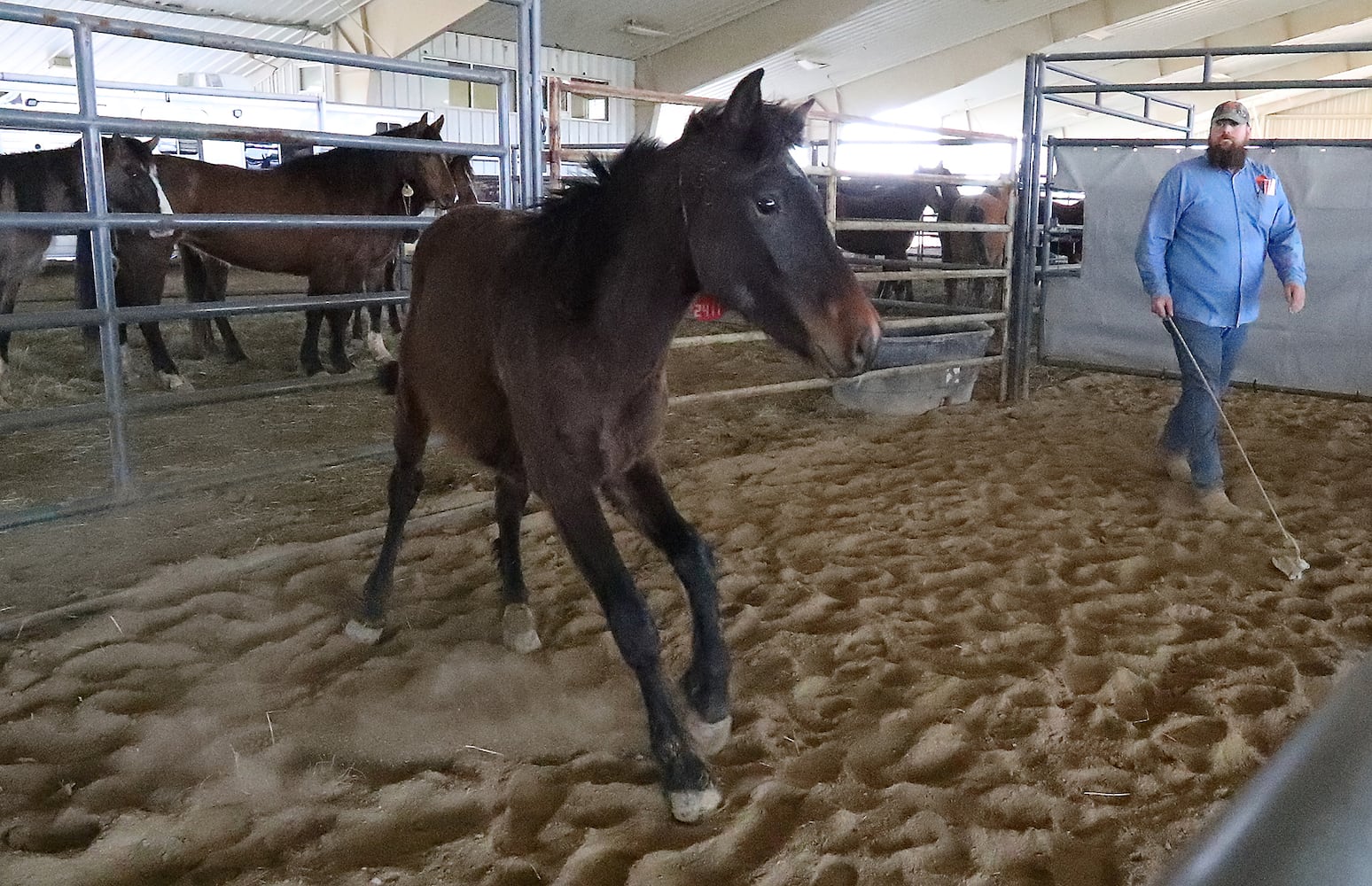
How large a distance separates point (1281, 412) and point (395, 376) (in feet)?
→ 18.4

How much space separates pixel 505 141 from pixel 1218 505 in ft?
11.7

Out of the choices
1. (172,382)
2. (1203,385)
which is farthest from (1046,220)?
(172,382)

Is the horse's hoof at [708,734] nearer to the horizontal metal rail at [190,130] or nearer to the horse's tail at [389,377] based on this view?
the horse's tail at [389,377]

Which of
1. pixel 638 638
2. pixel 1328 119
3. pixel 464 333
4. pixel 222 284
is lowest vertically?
pixel 638 638

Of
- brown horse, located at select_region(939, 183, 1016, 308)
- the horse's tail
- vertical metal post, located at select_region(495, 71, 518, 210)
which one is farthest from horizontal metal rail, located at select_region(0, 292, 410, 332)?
brown horse, located at select_region(939, 183, 1016, 308)

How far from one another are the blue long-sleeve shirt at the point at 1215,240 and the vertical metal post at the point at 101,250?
4314 mm

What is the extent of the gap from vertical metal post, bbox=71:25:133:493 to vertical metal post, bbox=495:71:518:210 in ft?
4.99

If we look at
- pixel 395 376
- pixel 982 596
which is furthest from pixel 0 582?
pixel 982 596

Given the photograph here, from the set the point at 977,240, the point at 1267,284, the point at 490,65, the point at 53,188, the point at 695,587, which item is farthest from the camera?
the point at 490,65

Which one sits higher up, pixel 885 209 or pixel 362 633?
pixel 885 209

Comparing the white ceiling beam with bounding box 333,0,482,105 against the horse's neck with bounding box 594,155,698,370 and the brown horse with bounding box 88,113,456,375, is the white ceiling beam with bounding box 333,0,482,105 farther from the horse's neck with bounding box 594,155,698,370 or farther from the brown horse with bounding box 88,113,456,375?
the horse's neck with bounding box 594,155,698,370

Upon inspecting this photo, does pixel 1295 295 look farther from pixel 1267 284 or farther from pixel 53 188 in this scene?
pixel 53 188

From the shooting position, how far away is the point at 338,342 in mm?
6945

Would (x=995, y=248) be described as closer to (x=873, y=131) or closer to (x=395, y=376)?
(x=395, y=376)
